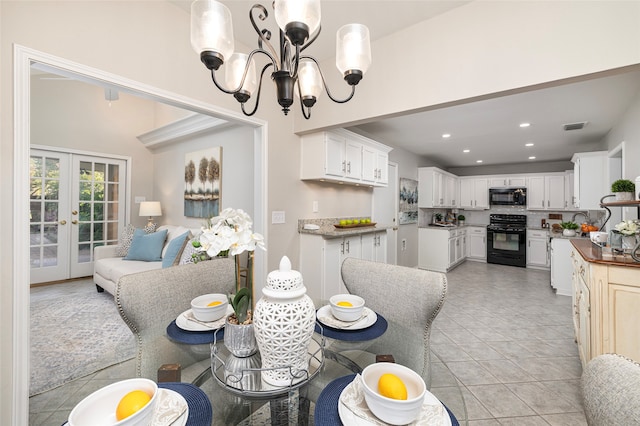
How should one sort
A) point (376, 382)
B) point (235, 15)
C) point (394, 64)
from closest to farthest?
point (376, 382) → point (235, 15) → point (394, 64)

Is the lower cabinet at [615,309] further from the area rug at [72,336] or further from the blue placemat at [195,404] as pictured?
the area rug at [72,336]

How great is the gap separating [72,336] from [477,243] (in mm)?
7663

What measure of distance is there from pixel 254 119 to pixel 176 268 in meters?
1.67

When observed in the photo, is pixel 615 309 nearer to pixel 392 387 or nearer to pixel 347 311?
pixel 347 311

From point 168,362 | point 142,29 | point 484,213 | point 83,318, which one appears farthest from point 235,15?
point 484,213

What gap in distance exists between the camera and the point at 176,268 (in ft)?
4.91

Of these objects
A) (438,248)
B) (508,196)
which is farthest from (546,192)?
(438,248)

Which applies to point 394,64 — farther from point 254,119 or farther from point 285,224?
point 285,224

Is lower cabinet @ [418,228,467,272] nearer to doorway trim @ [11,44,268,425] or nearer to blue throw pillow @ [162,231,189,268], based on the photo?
blue throw pillow @ [162,231,189,268]

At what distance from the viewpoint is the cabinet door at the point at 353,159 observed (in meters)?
3.56

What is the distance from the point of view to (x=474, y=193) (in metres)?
6.97

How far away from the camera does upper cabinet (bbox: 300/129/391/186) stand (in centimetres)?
309

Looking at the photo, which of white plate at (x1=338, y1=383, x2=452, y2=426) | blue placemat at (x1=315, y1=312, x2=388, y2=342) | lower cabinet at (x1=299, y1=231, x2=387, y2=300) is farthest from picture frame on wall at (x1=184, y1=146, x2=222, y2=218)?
white plate at (x1=338, y1=383, x2=452, y2=426)

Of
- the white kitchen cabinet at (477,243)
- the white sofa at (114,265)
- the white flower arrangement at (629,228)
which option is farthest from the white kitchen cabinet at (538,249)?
the white sofa at (114,265)
